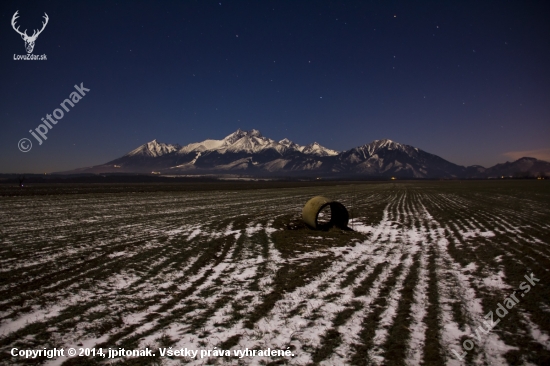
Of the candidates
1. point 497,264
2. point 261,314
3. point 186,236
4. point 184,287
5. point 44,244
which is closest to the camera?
point 261,314

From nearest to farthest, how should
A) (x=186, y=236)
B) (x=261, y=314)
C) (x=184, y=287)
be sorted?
1. (x=261, y=314)
2. (x=184, y=287)
3. (x=186, y=236)

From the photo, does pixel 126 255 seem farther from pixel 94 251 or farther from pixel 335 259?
pixel 335 259

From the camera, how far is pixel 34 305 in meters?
7.10

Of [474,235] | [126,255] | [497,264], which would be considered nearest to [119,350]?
[126,255]

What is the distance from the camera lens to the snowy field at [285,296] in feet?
17.8

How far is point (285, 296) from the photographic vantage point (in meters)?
7.66

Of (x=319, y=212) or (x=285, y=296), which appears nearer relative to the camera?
(x=285, y=296)

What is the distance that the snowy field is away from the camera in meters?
5.42

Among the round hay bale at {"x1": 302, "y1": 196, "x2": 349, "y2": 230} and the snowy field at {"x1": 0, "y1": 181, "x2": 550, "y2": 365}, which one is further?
the round hay bale at {"x1": 302, "y1": 196, "x2": 349, "y2": 230}

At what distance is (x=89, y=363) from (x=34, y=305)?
3.48 metres

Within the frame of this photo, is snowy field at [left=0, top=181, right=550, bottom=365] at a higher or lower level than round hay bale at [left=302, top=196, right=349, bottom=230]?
lower

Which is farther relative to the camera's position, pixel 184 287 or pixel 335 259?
pixel 335 259

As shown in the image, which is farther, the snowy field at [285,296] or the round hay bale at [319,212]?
the round hay bale at [319,212]

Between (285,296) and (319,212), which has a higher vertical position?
(319,212)
